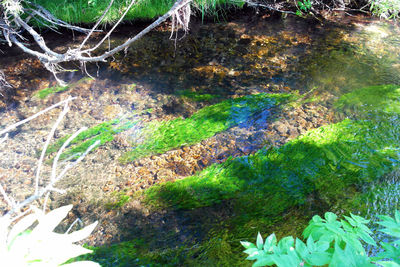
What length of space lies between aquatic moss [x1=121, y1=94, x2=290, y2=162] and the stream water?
1cm

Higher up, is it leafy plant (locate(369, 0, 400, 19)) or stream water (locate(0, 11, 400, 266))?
leafy plant (locate(369, 0, 400, 19))

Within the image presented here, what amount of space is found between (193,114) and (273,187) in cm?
168

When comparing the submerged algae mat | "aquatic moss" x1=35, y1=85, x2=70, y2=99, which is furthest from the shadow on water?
"aquatic moss" x1=35, y1=85, x2=70, y2=99

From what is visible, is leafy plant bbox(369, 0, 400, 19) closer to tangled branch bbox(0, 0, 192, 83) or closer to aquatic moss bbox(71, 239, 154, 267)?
tangled branch bbox(0, 0, 192, 83)

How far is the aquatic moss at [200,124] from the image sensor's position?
355 cm

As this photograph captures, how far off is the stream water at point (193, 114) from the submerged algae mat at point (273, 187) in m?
0.02

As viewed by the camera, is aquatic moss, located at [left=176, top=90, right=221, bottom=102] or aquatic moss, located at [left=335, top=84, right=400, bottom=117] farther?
aquatic moss, located at [left=176, top=90, right=221, bottom=102]

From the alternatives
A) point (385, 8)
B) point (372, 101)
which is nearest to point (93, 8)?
point (372, 101)

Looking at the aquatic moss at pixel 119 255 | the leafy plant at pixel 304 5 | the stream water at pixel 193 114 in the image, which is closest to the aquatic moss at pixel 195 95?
the stream water at pixel 193 114

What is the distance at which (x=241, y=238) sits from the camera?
7.91ft

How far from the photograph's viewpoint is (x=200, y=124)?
384 cm

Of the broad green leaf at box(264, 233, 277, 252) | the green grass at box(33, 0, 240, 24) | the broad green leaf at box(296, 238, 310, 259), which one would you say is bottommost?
the broad green leaf at box(264, 233, 277, 252)

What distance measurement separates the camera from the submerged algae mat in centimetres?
235

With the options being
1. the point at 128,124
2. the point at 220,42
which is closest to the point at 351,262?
the point at 128,124
